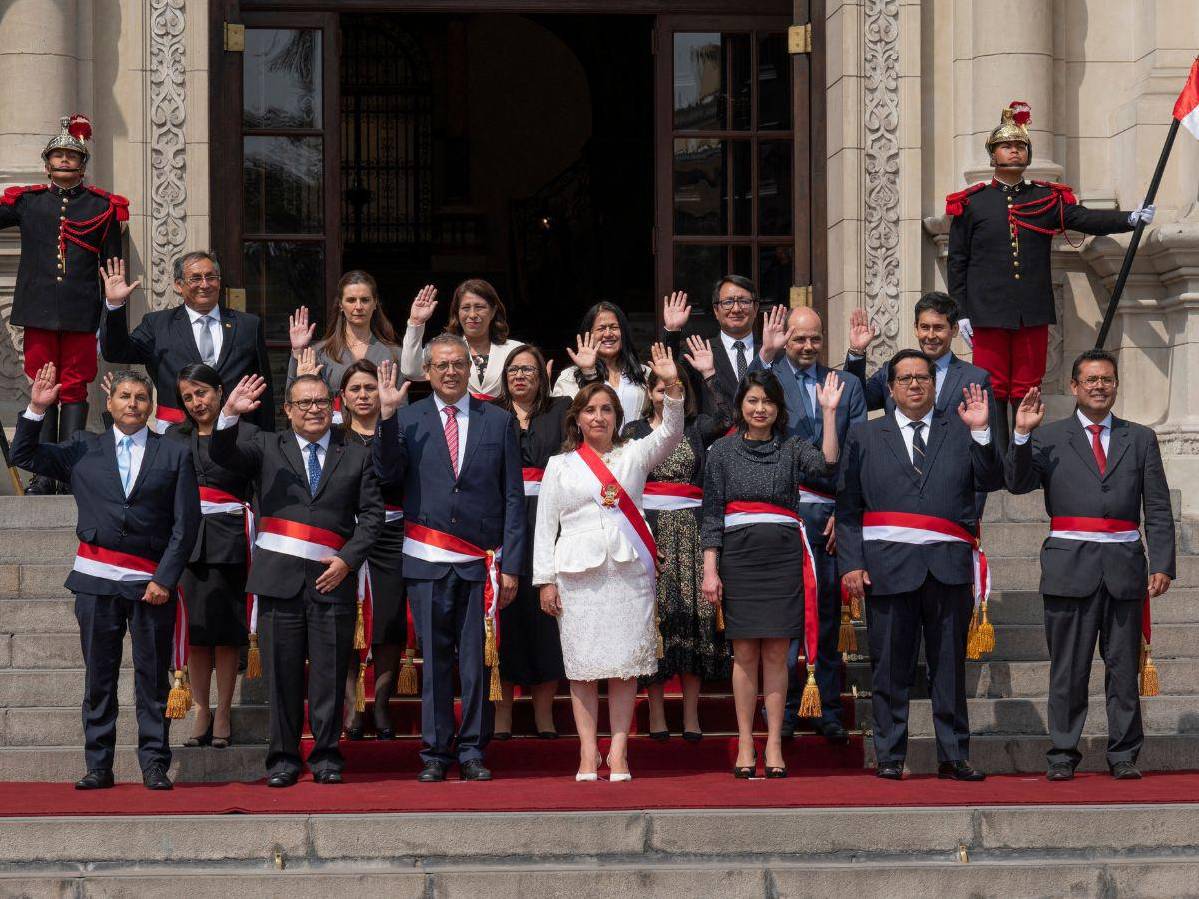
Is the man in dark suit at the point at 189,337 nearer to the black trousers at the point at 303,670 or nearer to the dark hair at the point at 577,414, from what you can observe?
the black trousers at the point at 303,670

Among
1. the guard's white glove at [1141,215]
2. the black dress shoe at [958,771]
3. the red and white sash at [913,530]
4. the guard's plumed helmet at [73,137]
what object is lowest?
the black dress shoe at [958,771]

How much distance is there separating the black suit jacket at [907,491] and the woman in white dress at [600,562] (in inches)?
33.5

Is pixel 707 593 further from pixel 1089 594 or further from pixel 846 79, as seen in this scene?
pixel 846 79

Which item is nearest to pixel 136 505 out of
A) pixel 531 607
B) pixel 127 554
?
pixel 127 554

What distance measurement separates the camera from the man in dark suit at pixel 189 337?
9703 mm

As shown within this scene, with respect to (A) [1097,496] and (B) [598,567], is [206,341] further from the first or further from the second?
(A) [1097,496]

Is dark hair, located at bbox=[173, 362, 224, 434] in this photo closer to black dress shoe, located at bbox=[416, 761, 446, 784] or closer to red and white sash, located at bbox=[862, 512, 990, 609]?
black dress shoe, located at bbox=[416, 761, 446, 784]

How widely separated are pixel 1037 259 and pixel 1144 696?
2.93 metres

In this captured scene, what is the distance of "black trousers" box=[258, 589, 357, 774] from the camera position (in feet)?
27.3

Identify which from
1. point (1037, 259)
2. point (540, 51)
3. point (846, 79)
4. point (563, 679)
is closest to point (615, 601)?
point (563, 679)

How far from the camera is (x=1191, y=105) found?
36.7 feet

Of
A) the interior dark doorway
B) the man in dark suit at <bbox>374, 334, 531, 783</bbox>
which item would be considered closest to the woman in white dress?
the man in dark suit at <bbox>374, 334, 531, 783</bbox>

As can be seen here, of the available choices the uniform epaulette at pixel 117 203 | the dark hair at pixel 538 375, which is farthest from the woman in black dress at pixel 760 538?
the uniform epaulette at pixel 117 203

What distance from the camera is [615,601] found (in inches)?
335
